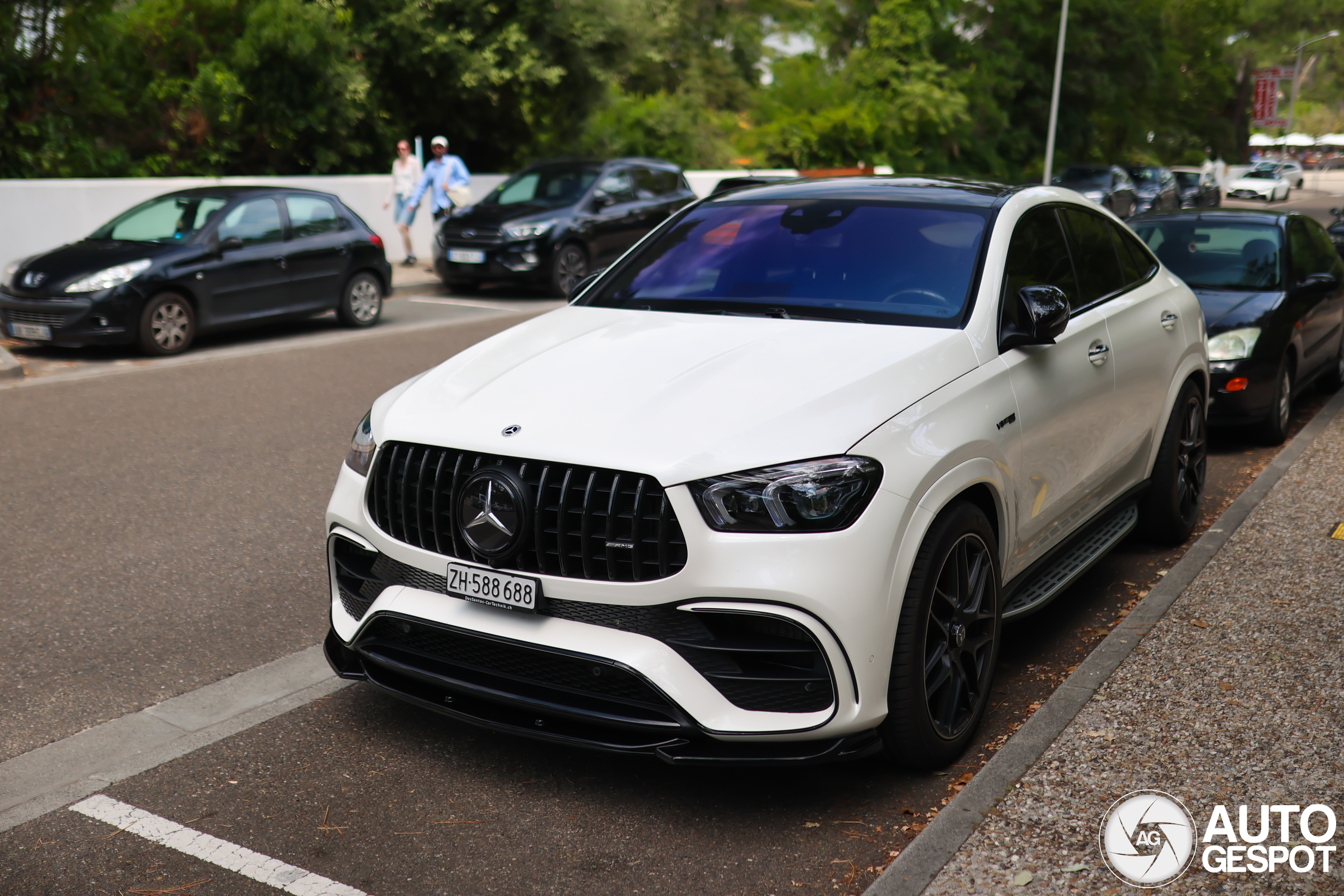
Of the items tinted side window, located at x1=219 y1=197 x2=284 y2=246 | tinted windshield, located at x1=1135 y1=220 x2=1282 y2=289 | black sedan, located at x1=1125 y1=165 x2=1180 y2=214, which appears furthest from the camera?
black sedan, located at x1=1125 y1=165 x2=1180 y2=214

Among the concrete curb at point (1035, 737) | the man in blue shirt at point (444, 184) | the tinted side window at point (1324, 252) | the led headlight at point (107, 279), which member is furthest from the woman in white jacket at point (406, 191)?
the concrete curb at point (1035, 737)

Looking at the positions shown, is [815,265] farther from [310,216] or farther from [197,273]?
[310,216]

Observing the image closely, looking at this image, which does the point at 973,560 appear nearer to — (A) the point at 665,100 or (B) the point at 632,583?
(B) the point at 632,583

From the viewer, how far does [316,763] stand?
383cm

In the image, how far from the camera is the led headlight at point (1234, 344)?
25.9 feet

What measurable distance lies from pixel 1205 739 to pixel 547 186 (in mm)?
14880

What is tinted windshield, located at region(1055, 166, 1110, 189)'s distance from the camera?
32906 millimetres

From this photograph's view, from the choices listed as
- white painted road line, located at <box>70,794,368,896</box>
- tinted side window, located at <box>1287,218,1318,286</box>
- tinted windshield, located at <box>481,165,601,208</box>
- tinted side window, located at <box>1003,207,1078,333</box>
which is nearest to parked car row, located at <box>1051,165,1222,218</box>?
tinted windshield, located at <box>481,165,601,208</box>

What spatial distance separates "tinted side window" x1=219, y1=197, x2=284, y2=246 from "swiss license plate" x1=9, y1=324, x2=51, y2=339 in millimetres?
1861

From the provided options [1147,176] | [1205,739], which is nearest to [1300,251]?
[1205,739]

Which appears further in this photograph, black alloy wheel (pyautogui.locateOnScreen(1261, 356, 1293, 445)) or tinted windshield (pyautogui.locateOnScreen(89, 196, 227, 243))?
tinted windshield (pyautogui.locateOnScreen(89, 196, 227, 243))

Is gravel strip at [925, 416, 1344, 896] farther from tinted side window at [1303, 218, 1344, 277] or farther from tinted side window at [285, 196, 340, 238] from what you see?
tinted side window at [285, 196, 340, 238]

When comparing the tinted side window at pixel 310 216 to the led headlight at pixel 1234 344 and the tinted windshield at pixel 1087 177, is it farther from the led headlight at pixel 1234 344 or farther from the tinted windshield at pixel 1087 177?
the tinted windshield at pixel 1087 177

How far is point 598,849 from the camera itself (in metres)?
3.35
